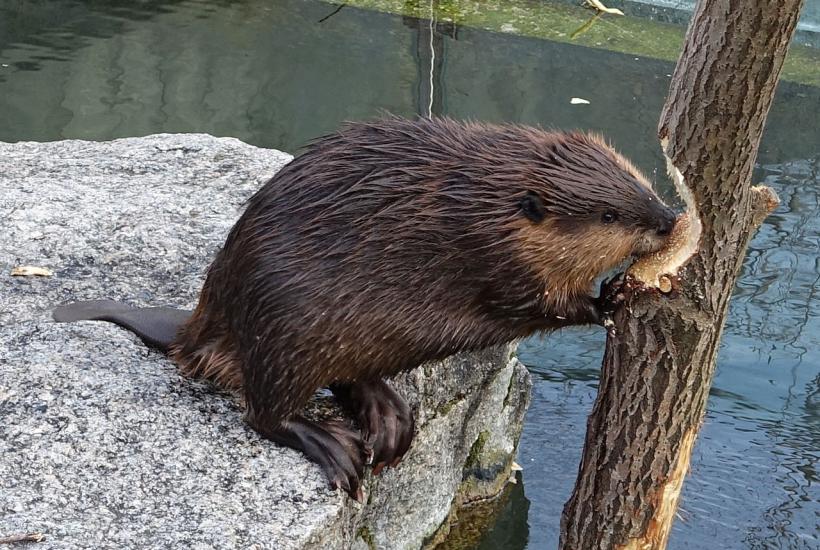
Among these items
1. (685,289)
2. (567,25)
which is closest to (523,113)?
(567,25)

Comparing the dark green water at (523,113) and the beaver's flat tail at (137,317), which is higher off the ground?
the beaver's flat tail at (137,317)

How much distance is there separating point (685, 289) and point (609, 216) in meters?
0.26

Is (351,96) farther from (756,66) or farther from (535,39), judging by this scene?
(756,66)

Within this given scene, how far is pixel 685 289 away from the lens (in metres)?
2.12

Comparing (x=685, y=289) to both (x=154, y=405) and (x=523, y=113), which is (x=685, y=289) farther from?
(x=523, y=113)

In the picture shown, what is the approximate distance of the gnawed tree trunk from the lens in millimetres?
1957

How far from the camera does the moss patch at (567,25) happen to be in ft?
24.0

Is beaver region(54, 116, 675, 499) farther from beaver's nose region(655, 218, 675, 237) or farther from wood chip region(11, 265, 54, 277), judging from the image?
wood chip region(11, 265, 54, 277)

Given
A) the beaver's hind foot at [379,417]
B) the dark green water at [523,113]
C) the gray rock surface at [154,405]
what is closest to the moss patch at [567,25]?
the dark green water at [523,113]

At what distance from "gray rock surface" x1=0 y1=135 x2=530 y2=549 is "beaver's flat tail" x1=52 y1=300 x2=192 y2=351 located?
0.03 m

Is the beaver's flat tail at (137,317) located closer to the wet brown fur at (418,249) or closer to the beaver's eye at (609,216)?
the wet brown fur at (418,249)

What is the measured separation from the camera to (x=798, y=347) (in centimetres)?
442

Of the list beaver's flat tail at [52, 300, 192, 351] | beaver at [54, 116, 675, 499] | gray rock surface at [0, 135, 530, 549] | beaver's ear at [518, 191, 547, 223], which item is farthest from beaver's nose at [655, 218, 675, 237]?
beaver's flat tail at [52, 300, 192, 351]

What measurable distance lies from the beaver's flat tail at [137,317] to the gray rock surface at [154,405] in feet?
0.10
